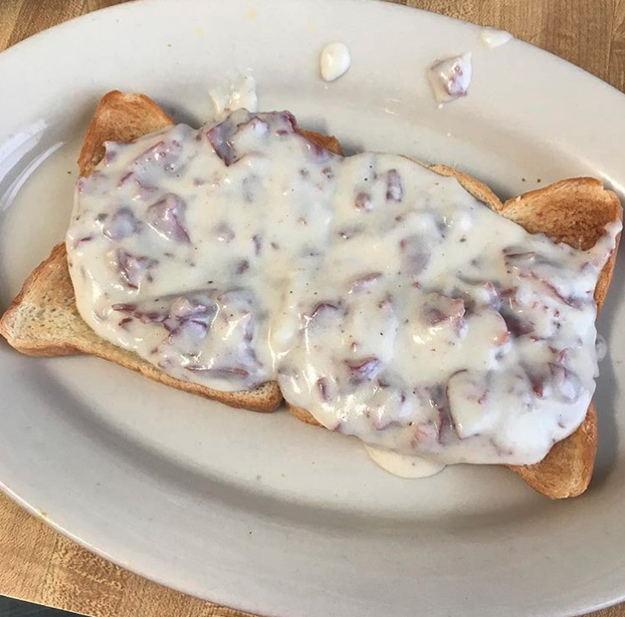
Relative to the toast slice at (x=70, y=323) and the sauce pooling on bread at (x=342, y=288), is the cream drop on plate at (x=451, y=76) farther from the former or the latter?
the toast slice at (x=70, y=323)

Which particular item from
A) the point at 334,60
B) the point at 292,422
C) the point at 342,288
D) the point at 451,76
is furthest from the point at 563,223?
the point at 292,422

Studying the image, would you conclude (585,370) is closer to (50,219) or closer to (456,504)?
(456,504)

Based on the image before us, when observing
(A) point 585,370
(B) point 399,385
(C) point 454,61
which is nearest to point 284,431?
(B) point 399,385

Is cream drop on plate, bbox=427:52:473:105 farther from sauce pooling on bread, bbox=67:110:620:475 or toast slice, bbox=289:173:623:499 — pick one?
sauce pooling on bread, bbox=67:110:620:475

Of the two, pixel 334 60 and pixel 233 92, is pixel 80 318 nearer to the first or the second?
pixel 233 92

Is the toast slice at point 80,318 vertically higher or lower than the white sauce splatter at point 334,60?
lower

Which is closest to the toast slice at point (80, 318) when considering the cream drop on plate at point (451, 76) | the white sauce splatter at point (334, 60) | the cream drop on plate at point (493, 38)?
the white sauce splatter at point (334, 60)

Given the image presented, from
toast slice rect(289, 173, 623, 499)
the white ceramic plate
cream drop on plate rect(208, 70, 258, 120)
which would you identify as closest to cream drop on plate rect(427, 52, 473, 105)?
the white ceramic plate
